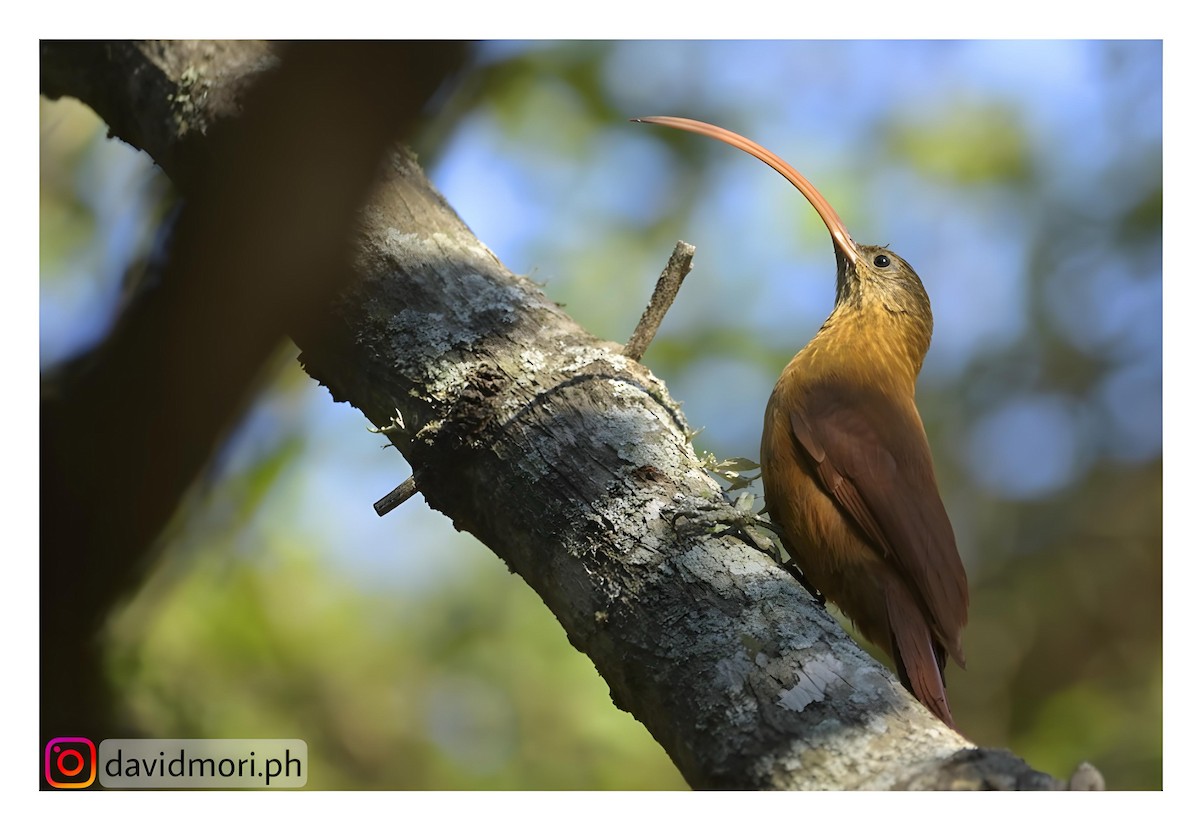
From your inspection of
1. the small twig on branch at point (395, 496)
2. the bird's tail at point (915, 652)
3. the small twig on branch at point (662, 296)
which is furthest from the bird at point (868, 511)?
the small twig on branch at point (395, 496)

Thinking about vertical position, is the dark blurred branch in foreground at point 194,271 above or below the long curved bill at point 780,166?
below

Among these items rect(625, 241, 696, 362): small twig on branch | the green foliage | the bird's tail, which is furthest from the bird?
the green foliage

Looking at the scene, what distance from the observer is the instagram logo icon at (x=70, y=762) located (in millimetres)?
2607

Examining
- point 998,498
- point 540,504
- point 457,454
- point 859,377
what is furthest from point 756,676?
point 998,498

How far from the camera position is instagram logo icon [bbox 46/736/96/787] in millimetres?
2607

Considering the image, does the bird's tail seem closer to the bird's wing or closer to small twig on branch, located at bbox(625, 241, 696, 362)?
the bird's wing

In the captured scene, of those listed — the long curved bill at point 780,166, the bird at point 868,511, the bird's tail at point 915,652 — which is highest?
the long curved bill at point 780,166

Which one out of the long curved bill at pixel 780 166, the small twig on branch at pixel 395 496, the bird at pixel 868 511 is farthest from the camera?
the long curved bill at pixel 780 166

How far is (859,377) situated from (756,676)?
5.31 ft

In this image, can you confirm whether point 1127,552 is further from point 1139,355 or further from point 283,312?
point 283,312

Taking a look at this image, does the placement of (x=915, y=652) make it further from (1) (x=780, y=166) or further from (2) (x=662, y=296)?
(1) (x=780, y=166)

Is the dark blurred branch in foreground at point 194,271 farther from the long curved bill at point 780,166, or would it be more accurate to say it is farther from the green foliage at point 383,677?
the long curved bill at point 780,166

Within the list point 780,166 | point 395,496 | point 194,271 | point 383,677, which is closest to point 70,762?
point 395,496

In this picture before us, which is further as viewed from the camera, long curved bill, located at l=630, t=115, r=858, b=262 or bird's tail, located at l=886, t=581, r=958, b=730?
long curved bill, located at l=630, t=115, r=858, b=262
